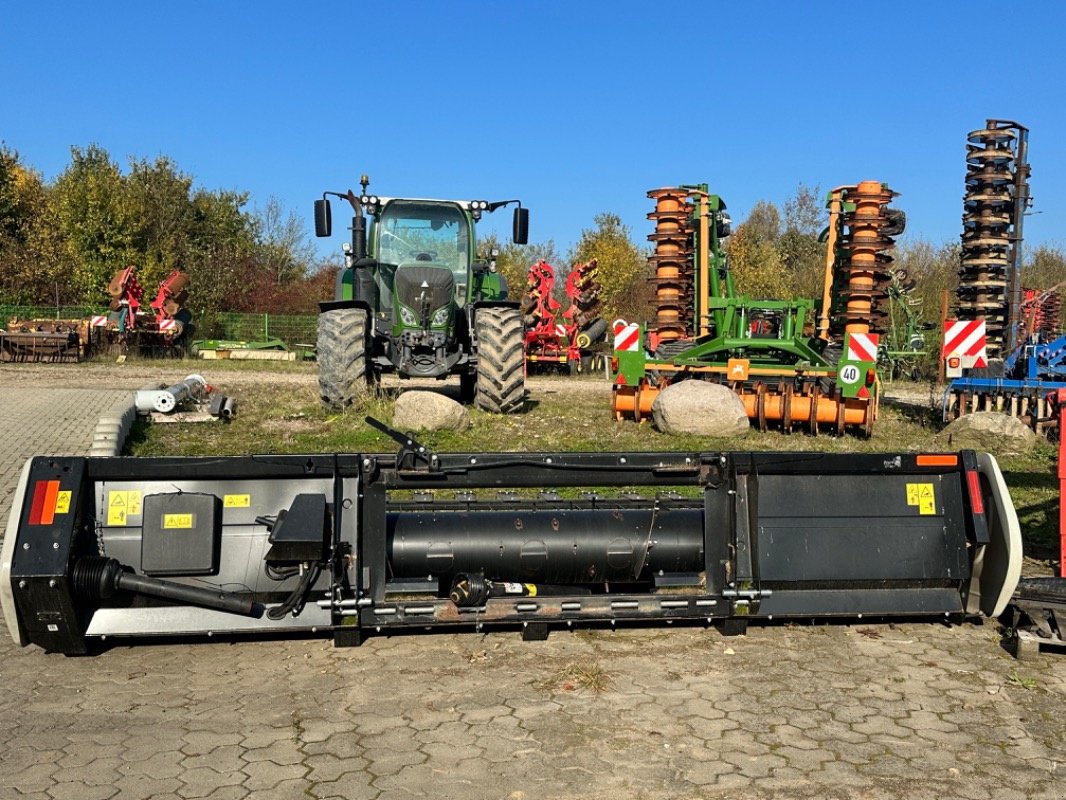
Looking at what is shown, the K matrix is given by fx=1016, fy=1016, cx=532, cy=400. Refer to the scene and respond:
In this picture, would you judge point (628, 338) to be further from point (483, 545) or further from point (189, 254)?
point (189, 254)

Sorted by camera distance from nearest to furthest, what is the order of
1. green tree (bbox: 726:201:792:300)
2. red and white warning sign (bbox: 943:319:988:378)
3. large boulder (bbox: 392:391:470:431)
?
Result: large boulder (bbox: 392:391:470:431)
red and white warning sign (bbox: 943:319:988:378)
green tree (bbox: 726:201:792:300)

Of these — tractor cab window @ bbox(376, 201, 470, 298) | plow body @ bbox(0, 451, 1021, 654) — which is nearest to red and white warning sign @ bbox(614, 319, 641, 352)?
tractor cab window @ bbox(376, 201, 470, 298)

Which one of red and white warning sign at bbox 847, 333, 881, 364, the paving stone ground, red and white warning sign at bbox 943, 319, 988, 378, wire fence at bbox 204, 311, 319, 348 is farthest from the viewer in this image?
wire fence at bbox 204, 311, 319, 348

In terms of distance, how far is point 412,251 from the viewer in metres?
14.1

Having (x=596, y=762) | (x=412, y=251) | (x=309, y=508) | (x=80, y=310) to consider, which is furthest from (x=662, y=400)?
(x=80, y=310)

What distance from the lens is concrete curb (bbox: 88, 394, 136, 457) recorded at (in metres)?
9.36

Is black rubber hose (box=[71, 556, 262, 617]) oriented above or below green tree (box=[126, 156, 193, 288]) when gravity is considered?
below

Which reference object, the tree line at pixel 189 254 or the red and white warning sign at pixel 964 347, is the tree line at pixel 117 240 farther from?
the red and white warning sign at pixel 964 347

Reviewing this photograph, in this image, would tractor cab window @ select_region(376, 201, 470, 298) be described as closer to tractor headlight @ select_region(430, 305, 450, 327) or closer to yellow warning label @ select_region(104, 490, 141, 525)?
tractor headlight @ select_region(430, 305, 450, 327)

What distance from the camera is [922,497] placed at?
5.18 m

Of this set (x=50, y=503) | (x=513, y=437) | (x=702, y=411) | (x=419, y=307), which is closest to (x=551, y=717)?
(x=50, y=503)

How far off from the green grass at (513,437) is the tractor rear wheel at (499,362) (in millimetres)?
267

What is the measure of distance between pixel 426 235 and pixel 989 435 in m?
7.77

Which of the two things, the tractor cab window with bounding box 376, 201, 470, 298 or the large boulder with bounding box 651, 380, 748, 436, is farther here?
the tractor cab window with bounding box 376, 201, 470, 298
